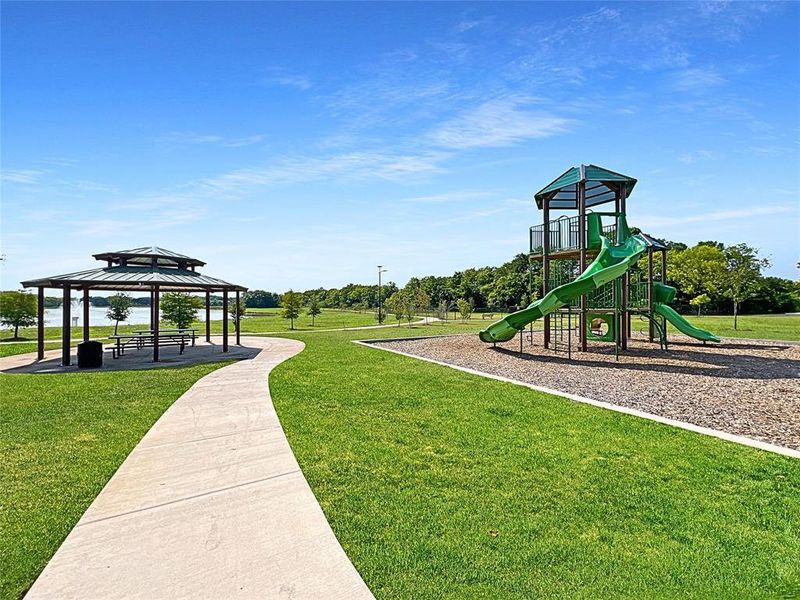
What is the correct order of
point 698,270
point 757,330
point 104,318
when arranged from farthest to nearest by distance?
point 104,318 < point 698,270 < point 757,330

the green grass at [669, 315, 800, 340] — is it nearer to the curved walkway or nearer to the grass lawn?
the grass lawn

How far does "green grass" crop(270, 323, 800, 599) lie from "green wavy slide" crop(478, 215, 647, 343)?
7.14 meters

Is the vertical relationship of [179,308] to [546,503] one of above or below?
above

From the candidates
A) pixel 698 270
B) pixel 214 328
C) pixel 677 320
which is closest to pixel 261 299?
pixel 214 328

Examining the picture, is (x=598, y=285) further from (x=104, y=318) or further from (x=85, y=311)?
(x=104, y=318)

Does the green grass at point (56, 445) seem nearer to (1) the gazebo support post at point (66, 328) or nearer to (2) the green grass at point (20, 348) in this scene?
(1) the gazebo support post at point (66, 328)

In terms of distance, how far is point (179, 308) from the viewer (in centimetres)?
2628

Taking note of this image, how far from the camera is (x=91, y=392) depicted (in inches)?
363

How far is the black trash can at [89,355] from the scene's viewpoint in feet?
42.2

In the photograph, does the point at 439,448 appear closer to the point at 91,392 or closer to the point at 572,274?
the point at 91,392

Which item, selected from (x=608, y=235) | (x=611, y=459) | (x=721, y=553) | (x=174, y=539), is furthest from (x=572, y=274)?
(x=174, y=539)

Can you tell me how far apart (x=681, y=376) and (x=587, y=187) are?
8928mm

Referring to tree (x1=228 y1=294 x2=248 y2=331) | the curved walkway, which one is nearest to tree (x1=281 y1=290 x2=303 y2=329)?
tree (x1=228 y1=294 x2=248 y2=331)

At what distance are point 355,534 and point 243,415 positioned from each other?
4.38 metres
